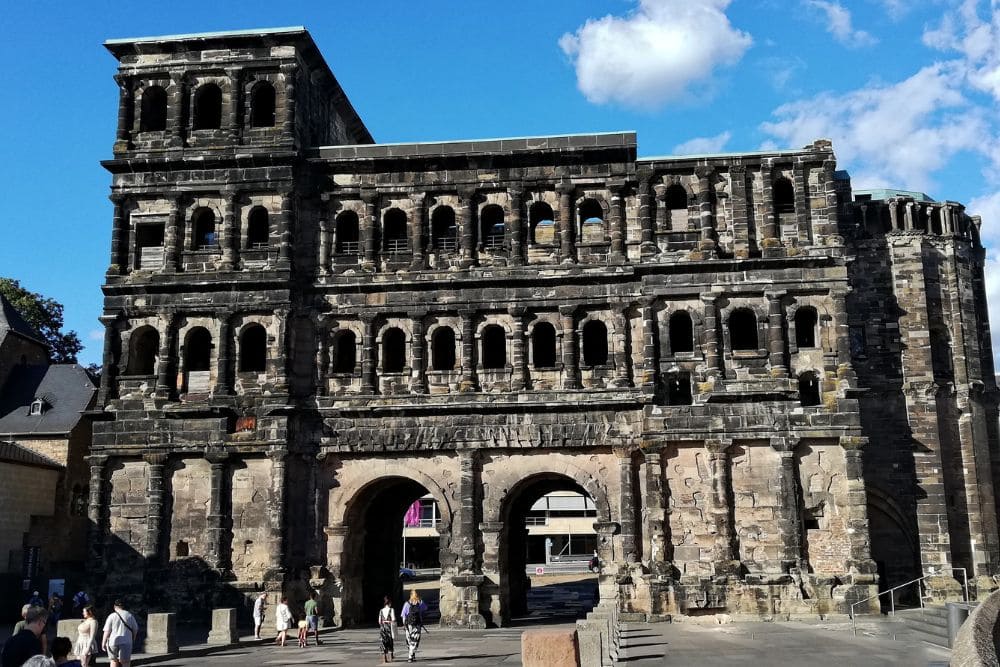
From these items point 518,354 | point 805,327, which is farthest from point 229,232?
point 805,327

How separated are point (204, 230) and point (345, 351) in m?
6.98

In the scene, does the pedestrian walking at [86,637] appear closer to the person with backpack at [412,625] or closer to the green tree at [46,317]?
the person with backpack at [412,625]

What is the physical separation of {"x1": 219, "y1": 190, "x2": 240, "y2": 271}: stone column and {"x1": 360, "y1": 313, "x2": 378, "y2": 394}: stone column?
5.04 m

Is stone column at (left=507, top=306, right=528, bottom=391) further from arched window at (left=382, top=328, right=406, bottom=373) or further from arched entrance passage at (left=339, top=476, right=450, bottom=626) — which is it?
arched entrance passage at (left=339, top=476, right=450, bottom=626)

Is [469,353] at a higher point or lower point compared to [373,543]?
higher

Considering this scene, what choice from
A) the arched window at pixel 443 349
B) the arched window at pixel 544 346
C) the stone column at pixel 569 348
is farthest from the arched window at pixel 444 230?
the stone column at pixel 569 348

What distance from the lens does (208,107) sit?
3744cm

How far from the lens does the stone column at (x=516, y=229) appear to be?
35.1 meters

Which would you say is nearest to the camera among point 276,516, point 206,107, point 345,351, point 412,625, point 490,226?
point 412,625

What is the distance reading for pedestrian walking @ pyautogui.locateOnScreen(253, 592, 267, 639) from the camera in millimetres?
30391

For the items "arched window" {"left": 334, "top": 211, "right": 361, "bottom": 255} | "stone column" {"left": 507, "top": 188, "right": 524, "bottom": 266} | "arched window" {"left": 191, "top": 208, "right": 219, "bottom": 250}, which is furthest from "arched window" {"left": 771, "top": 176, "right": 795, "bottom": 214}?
"arched window" {"left": 191, "top": 208, "right": 219, "bottom": 250}

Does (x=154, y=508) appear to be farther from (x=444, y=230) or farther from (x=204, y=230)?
(x=444, y=230)

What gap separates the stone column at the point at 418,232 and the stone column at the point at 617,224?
6561 mm

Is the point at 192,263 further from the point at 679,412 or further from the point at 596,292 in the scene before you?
the point at 679,412
